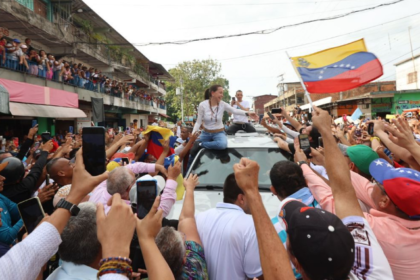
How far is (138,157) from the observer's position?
4.81 meters

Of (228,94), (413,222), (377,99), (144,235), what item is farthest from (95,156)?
(228,94)

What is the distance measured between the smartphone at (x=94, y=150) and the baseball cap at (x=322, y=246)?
3.52 feet

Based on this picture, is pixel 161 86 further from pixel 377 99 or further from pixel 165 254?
pixel 165 254

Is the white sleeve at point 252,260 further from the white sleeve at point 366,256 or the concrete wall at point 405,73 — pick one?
the concrete wall at point 405,73

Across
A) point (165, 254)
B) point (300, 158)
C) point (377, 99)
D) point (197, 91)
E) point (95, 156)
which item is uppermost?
point (197, 91)

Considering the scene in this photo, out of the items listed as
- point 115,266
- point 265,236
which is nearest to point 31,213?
point 115,266

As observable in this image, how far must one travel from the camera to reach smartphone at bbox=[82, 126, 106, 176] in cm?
158

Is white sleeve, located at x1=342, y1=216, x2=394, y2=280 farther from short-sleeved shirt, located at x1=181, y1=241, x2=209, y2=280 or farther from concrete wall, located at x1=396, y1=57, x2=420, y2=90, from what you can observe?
concrete wall, located at x1=396, y1=57, x2=420, y2=90

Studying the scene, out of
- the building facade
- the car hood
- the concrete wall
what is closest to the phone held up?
the car hood

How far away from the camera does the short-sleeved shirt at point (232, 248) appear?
1.92m

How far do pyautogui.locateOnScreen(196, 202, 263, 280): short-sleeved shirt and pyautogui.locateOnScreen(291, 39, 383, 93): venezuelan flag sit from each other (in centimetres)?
366

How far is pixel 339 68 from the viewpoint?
5.07 m

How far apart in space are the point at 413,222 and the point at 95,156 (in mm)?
1880

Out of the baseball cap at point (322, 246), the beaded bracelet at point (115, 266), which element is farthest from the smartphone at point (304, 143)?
the beaded bracelet at point (115, 266)
